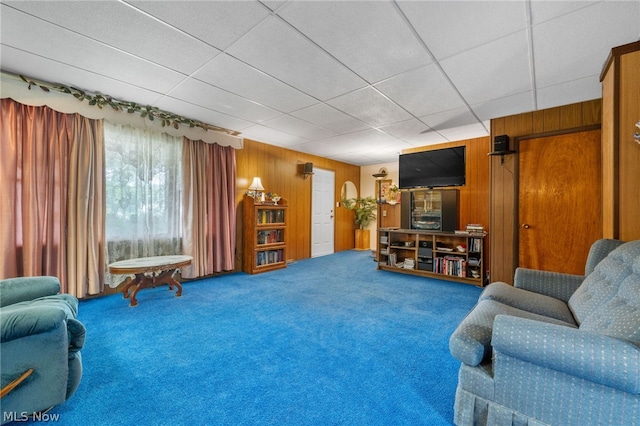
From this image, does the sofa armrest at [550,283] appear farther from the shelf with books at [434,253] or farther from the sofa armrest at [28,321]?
the sofa armrest at [28,321]

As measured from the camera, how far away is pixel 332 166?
265 inches

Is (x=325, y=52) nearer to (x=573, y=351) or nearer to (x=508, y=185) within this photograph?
(x=573, y=351)

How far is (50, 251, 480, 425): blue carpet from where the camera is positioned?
1.42m

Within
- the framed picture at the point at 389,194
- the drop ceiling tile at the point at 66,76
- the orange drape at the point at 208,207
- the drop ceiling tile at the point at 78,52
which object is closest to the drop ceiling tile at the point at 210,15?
the drop ceiling tile at the point at 78,52

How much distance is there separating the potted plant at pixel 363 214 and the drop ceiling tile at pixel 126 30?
213 inches

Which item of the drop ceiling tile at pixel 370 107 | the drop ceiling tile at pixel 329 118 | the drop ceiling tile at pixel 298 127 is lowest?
the drop ceiling tile at pixel 370 107

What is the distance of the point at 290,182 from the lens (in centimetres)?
570

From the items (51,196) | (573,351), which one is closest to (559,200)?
(573,351)

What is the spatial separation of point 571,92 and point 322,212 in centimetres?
473

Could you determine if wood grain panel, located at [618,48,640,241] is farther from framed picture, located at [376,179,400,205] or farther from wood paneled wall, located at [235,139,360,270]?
wood paneled wall, located at [235,139,360,270]

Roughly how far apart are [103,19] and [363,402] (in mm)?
3024

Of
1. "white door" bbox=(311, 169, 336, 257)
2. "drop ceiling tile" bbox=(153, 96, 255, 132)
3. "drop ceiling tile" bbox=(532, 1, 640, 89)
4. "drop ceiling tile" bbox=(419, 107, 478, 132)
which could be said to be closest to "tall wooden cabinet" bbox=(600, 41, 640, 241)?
"drop ceiling tile" bbox=(532, 1, 640, 89)

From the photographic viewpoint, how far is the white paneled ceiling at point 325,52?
1772 millimetres

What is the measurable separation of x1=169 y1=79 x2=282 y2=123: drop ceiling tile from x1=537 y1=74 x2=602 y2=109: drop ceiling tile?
3.17m
